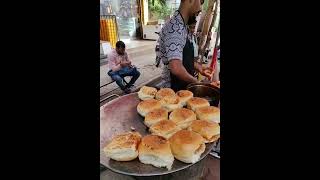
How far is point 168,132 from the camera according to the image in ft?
2.95

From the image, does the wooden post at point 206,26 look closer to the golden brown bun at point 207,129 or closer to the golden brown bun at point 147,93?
the golden brown bun at point 147,93

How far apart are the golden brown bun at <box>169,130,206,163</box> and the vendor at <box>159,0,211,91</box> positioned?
0.51 metres

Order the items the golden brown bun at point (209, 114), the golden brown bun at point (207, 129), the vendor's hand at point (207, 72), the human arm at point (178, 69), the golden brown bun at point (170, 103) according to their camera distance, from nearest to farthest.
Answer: the golden brown bun at point (207, 129) < the golden brown bun at point (209, 114) < the golden brown bun at point (170, 103) < the human arm at point (178, 69) < the vendor's hand at point (207, 72)

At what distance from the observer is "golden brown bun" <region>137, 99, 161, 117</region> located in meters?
1.03

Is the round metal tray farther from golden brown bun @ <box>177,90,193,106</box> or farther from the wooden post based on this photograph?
the wooden post

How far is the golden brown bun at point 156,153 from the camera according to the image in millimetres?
762

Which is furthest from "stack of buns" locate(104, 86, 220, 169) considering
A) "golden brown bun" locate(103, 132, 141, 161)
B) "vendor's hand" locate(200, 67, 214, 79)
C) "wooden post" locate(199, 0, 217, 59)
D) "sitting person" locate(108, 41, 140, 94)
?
"wooden post" locate(199, 0, 217, 59)

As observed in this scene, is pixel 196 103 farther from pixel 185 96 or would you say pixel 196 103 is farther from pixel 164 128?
pixel 164 128

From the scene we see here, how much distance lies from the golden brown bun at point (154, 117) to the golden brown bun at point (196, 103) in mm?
144

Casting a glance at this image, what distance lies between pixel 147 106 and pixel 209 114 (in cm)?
28

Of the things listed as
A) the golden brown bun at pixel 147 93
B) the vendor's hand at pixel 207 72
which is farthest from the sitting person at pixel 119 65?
the vendor's hand at pixel 207 72

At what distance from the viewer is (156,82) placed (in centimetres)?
161
